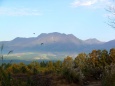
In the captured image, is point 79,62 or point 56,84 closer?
point 56,84

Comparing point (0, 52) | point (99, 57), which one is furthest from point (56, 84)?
point (99, 57)

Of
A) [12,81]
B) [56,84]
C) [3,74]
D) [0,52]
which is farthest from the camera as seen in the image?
[56,84]

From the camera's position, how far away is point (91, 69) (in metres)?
16.8

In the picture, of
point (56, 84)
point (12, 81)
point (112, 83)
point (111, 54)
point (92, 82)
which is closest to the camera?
point (12, 81)

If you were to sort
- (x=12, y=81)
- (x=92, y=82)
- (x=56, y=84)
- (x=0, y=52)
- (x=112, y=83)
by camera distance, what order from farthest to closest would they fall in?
(x=92, y=82), (x=56, y=84), (x=112, y=83), (x=12, y=81), (x=0, y=52)

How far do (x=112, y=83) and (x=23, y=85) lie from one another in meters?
3.36

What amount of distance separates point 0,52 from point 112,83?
4733 mm

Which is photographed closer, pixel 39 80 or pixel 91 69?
pixel 39 80

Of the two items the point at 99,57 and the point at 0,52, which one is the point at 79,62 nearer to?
the point at 99,57

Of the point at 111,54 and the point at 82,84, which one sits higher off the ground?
the point at 111,54

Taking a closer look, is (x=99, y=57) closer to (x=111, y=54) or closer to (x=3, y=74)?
(x=111, y=54)

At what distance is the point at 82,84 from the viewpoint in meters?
14.4

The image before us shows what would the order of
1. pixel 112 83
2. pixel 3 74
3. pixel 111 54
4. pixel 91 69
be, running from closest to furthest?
pixel 3 74
pixel 112 83
pixel 91 69
pixel 111 54

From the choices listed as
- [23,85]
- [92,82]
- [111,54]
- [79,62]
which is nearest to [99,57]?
[111,54]
